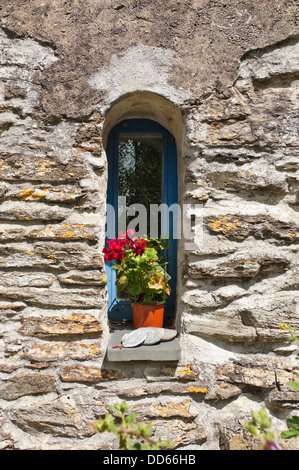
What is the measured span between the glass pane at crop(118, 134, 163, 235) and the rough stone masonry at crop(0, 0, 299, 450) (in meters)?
0.44

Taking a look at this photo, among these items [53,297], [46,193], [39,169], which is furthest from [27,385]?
[39,169]

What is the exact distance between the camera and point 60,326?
75.5 inches

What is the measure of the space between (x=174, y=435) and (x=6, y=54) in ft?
7.31

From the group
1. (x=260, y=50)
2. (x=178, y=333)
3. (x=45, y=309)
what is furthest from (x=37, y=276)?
(x=260, y=50)

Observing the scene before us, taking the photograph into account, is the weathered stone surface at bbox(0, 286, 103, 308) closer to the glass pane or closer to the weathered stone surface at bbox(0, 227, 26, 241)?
the weathered stone surface at bbox(0, 227, 26, 241)

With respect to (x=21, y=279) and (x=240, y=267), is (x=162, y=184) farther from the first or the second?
(x=21, y=279)

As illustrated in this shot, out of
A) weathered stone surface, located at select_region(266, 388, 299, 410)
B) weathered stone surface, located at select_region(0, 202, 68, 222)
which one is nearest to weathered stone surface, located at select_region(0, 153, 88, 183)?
weathered stone surface, located at select_region(0, 202, 68, 222)

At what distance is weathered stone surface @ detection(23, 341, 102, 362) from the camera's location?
190 centimetres

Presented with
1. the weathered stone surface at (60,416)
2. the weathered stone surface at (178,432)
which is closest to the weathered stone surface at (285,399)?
the weathered stone surface at (178,432)

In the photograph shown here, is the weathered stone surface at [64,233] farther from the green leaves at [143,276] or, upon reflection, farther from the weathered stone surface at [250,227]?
the weathered stone surface at [250,227]

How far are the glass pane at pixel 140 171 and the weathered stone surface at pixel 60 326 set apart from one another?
77 cm

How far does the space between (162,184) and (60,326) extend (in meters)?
1.11

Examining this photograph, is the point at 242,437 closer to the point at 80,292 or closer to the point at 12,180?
the point at 80,292

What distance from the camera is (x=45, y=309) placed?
195cm
